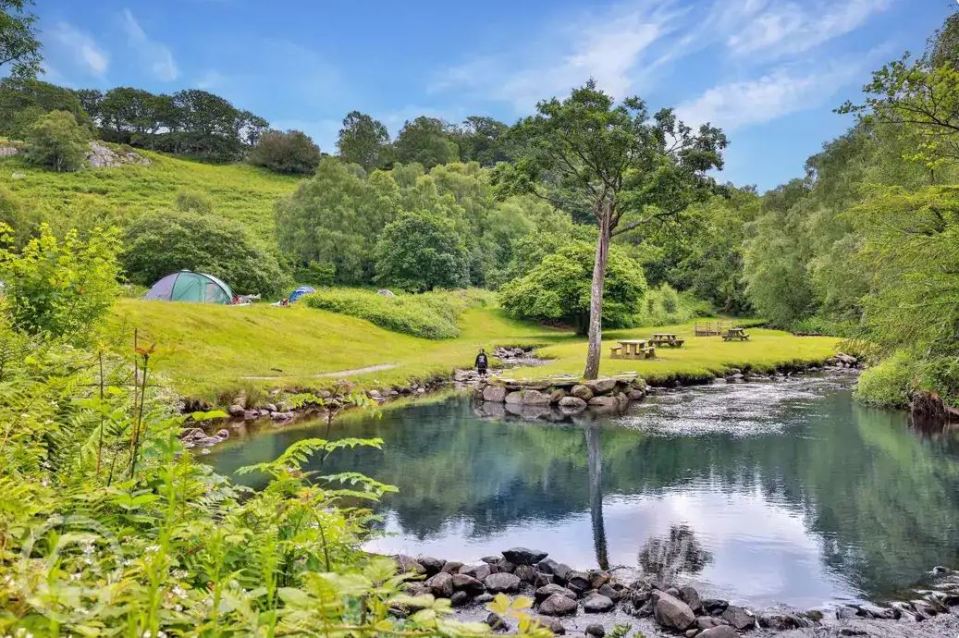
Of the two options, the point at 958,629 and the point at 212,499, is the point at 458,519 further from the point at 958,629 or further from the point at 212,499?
the point at 212,499

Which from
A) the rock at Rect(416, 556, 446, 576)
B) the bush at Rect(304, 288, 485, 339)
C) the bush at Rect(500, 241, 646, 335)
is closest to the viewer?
the rock at Rect(416, 556, 446, 576)

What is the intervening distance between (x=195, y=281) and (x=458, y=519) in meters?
42.9

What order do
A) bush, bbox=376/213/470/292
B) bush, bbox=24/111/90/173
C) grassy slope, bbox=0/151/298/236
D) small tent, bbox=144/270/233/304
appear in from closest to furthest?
1. small tent, bbox=144/270/233/304
2. bush, bbox=376/213/470/292
3. grassy slope, bbox=0/151/298/236
4. bush, bbox=24/111/90/173

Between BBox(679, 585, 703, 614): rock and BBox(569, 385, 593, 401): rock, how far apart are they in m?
18.1

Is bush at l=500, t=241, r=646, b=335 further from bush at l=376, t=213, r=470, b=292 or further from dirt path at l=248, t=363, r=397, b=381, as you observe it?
dirt path at l=248, t=363, r=397, b=381

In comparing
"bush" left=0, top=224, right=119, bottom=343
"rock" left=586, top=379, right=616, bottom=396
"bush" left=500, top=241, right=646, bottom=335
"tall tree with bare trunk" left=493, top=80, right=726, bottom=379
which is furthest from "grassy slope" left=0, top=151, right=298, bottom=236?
"bush" left=0, top=224, right=119, bottom=343

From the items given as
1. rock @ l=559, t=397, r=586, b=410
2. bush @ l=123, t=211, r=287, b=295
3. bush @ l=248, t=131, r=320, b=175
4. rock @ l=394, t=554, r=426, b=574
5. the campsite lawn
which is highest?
bush @ l=248, t=131, r=320, b=175

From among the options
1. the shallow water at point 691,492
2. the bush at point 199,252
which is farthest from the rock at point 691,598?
the bush at point 199,252

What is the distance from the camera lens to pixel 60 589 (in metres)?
1.92

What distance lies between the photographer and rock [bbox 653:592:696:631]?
8.60 meters

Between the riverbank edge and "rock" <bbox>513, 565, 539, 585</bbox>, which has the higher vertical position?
the riverbank edge

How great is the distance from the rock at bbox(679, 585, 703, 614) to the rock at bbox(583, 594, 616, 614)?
1019mm

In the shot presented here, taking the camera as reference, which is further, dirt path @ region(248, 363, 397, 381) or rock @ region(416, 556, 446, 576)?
dirt path @ region(248, 363, 397, 381)

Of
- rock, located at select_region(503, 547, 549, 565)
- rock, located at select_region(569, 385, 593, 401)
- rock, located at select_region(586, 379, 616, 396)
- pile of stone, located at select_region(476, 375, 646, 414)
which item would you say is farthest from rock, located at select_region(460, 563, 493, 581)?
rock, located at select_region(586, 379, 616, 396)
